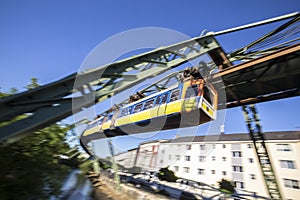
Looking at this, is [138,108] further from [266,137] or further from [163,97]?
[266,137]

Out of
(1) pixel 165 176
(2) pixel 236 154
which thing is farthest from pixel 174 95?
(2) pixel 236 154

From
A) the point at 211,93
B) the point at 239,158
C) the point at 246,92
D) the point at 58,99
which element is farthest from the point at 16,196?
the point at 239,158

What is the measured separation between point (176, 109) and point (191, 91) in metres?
0.77

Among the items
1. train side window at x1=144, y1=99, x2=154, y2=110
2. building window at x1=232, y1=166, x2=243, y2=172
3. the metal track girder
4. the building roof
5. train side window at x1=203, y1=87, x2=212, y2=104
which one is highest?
the building roof

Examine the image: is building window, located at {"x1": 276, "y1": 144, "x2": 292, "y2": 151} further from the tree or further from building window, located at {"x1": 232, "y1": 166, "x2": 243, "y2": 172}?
the tree

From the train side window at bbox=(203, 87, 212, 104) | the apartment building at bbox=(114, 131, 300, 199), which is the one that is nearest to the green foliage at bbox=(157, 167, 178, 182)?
the apartment building at bbox=(114, 131, 300, 199)

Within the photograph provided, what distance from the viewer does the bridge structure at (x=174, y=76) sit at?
2721 millimetres

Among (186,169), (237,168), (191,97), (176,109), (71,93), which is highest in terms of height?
(237,168)

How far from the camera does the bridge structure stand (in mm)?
2721

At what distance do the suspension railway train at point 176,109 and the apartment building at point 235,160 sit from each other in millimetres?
7086

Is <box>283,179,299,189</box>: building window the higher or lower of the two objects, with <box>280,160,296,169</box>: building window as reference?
lower

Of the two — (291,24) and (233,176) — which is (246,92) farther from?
(233,176)

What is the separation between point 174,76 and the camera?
872 cm

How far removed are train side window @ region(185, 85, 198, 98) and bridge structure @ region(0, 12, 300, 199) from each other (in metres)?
0.87
